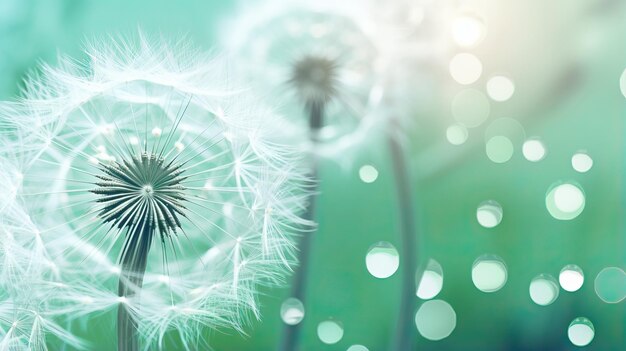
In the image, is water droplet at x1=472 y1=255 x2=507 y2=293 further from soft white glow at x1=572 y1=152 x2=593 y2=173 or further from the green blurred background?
soft white glow at x1=572 y1=152 x2=593 y2=173

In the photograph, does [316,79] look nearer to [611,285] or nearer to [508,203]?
[508,203]

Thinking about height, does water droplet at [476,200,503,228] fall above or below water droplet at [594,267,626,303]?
above

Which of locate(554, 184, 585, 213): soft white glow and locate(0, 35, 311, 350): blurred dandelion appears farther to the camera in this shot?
locate(554, 184, 585, 213): soft white glow

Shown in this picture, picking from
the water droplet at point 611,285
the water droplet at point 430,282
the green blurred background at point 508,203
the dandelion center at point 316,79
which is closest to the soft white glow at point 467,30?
the green blurred background at point 508,203

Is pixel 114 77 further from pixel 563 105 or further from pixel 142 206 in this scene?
pixel 563 105

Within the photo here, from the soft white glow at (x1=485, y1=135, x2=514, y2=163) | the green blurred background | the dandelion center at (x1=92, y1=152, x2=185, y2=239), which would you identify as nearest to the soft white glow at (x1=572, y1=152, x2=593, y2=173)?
the green blurred background

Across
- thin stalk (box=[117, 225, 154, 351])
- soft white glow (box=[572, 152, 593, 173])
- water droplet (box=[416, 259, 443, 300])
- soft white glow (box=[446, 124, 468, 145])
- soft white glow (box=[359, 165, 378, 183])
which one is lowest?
thin stalk (box=[117, 225, 154, 351])
